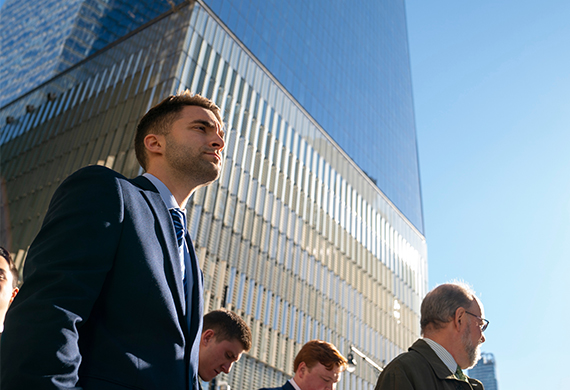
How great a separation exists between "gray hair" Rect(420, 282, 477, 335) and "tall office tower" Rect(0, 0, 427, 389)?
1299 centimetres

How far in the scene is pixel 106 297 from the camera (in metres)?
1.69

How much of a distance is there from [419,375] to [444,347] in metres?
0.47

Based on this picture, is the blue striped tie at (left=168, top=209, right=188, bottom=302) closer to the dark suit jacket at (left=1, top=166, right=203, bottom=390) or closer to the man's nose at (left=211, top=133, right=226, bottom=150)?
the dark suit jacket at (left=1, top=166, right=203, bottom=390)

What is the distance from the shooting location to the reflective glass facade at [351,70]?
109ft

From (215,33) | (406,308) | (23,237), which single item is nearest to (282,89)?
(215,33)

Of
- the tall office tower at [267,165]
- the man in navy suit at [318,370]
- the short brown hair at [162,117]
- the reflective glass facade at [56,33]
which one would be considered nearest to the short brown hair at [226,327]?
the man in navy suit at [318,370]

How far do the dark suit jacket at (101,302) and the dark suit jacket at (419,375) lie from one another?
2.10 meters

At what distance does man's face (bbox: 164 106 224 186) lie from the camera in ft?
7.49

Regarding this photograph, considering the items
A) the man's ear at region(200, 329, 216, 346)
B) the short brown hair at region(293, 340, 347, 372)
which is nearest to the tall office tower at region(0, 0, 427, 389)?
the short brown hair at region(293, 340, 347, 372)

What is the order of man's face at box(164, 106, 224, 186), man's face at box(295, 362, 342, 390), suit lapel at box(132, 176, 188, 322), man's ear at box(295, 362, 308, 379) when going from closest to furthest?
suit lapel at box(132, 176, 188, 322) < man's face at box(164, 106, 224, 186) < man's face at box(295, 362, 342, 390) < man's ear at box(295, 362, 308, 379)

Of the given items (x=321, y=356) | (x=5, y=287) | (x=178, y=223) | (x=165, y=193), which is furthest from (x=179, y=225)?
(x=321, y=356)

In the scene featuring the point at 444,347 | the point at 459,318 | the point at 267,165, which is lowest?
the point at 444,347

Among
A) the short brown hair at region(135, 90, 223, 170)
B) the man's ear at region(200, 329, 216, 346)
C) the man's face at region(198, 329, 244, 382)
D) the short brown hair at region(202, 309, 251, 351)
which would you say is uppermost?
the short brown hair at region(135, 90, 223, 170)

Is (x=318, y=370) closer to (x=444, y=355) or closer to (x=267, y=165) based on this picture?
(x=444, y=355)
